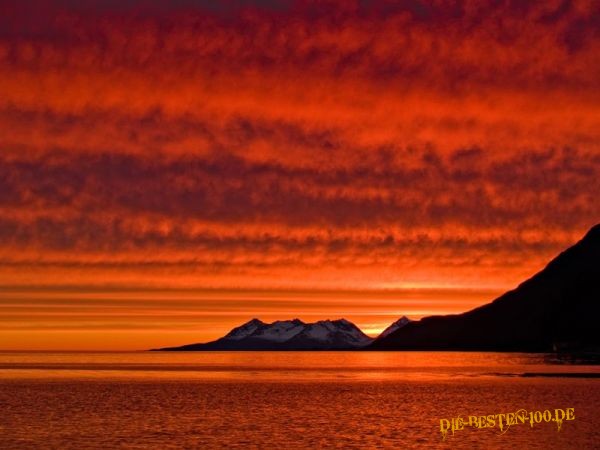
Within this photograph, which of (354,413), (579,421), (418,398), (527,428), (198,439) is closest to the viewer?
(198,439)

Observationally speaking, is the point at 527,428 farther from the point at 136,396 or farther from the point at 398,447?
the point at 136,396

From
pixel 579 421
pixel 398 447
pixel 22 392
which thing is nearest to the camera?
pixel 398 447

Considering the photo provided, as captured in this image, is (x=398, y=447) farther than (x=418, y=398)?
No

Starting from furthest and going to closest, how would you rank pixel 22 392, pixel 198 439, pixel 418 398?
pixel 22 392
pixel 418 398
pixel 198 439

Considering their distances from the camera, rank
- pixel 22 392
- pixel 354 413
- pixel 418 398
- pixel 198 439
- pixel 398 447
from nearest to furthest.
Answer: pixel 398 447 → pixel 198 439 → pixel 354 413 → pixel 418 398 → pixel 22 392

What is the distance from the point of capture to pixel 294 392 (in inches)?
5581

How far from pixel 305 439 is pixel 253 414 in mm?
26438

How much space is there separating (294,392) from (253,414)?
156 ft

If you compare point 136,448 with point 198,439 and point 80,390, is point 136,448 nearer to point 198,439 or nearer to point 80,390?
point 198,439

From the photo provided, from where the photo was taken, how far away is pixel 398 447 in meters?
63.3

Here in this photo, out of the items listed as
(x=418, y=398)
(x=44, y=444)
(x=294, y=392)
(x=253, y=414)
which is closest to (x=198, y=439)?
(x=44, y=444)

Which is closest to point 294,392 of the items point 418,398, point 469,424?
point 418,398

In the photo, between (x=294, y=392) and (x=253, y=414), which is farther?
(x=294, y=392)

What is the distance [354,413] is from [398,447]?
105 ft
